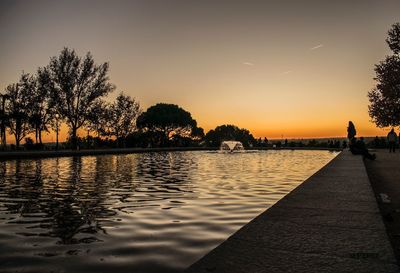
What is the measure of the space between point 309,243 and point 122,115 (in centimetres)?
7235

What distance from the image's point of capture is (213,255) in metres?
3.69

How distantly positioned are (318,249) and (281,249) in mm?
387

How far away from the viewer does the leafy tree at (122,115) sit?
7362 centimetres

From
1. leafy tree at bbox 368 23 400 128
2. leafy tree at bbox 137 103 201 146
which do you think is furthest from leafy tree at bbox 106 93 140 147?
leafy tree at bbox 368 23 400 128

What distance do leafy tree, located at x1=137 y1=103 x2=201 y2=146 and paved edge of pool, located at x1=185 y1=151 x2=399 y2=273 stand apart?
8639 centimetres

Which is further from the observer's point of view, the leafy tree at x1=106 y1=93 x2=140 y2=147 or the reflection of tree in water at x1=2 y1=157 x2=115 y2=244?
the leafy tree at x1=106 y1=93 x2=140 y2=147

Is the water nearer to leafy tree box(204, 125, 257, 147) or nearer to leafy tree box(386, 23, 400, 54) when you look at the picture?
leafy tree box(386, 23, 400, 54)

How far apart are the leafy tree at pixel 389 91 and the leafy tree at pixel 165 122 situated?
62.2 meters

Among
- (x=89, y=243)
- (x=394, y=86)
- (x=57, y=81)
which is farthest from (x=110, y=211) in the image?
(x=57, y=81)

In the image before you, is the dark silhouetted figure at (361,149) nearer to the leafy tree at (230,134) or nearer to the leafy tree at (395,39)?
the leafy tree at (395,39)

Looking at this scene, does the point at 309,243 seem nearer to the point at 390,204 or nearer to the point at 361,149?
the point at 390,204

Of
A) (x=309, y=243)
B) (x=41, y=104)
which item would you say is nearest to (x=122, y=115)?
(x=41, y=104)

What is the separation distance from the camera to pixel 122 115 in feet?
244

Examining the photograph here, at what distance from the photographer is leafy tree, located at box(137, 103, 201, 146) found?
317ft
